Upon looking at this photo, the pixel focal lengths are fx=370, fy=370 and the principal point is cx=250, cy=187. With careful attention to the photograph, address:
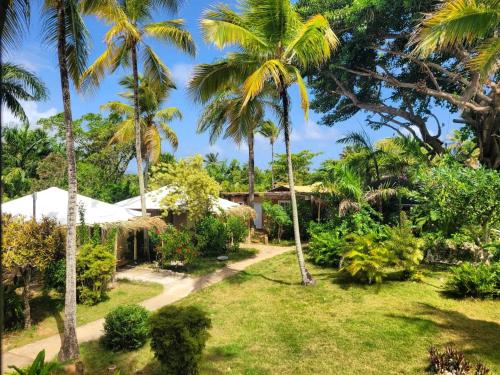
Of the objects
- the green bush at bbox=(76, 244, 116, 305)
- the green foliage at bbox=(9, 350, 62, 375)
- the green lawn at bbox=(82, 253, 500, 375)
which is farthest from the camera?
the green bush at bbox=(76, 244, 116, 305)

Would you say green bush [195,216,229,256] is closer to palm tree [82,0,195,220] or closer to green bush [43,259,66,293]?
palm tree [82,0,195,220]

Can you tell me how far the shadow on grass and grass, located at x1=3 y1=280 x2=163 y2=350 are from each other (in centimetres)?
742

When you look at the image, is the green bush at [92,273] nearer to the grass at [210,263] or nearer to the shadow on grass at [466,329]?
the grass at [210,263]

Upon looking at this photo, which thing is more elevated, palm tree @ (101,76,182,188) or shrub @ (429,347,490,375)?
palm tree @ (101,76,182,188)

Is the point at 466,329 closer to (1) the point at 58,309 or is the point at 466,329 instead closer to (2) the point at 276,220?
(1) the point at 58,309

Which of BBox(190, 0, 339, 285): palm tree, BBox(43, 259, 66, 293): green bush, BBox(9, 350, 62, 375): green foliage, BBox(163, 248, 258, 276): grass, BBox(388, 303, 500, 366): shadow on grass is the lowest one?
BBox(388, 303, 500, 366): shadow on grass

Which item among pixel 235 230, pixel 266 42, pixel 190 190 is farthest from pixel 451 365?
pixel 235 230

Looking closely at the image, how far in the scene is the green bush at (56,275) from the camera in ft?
34.1

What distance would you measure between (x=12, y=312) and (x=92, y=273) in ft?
6.76

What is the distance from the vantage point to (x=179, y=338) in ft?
19.5

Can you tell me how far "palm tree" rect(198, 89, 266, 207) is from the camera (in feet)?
50.8

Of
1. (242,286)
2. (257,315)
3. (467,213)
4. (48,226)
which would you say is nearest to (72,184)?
(48,226)

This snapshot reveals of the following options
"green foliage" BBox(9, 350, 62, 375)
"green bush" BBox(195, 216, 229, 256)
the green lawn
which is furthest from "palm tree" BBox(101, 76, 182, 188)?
"green foliage" BBox(9, 350, 62, 375)

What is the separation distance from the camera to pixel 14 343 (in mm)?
8281
